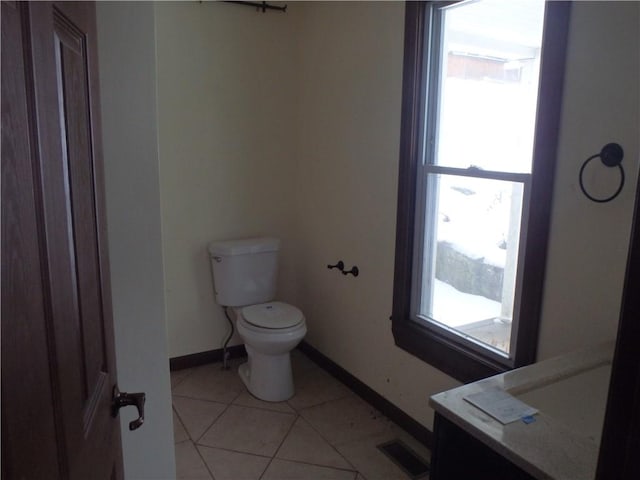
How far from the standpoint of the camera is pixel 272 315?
2.91m

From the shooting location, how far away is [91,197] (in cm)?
98

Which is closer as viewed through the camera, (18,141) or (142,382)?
(18,141)

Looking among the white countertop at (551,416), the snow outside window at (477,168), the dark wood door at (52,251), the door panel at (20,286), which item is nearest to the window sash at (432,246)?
the snow outside window at (477,168)

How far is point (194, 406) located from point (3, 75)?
2.54 metres

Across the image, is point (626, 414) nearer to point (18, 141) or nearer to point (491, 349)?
point (18, 141)

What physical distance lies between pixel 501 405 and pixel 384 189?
1.49 m

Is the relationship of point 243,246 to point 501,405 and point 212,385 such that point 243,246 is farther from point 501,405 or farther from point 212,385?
point 501,405

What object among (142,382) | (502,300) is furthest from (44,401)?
(502,300)

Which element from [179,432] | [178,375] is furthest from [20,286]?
[178,375]

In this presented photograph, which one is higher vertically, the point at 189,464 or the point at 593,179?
the point at 593,179

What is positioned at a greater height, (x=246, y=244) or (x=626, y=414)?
→ (x=626, y=414)

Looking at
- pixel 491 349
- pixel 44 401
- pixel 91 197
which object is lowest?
pixel 491 349

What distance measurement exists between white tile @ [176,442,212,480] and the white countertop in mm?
1380

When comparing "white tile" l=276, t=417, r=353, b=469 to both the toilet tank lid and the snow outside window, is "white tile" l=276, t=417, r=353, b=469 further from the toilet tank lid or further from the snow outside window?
the toilet tank lid
